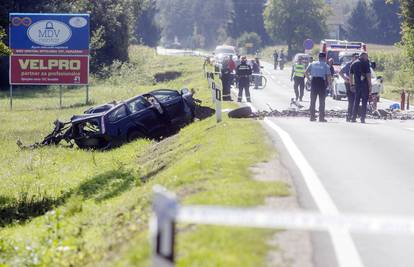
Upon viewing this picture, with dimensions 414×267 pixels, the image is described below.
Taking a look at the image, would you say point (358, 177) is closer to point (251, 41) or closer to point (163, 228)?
point (163, 228)

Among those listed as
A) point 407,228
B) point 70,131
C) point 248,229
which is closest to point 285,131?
point 70,131

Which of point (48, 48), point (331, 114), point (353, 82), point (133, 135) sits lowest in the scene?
point (133, 135)

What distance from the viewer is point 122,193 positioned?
44.8 ft

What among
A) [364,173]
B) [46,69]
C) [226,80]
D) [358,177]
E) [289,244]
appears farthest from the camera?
[46,69]

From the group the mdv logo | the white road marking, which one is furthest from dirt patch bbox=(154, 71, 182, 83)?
the white road marking

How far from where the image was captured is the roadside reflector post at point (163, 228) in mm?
4152

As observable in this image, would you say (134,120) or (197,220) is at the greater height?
(197,220)

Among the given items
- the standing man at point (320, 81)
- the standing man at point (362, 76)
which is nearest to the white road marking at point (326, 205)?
the standing man at point (320, 81)

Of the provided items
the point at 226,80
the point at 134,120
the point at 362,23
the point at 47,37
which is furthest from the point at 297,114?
the point at 362,23

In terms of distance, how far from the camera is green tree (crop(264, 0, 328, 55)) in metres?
93.9

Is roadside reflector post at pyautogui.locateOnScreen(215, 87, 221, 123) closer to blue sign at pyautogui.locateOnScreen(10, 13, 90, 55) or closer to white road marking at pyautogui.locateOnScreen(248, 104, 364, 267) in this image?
white road marking at pyautogui.locateOnScreen(248, 104, 364, 267)

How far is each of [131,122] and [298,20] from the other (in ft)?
252

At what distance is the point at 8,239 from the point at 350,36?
10673cm

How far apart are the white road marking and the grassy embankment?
435 millimetres
